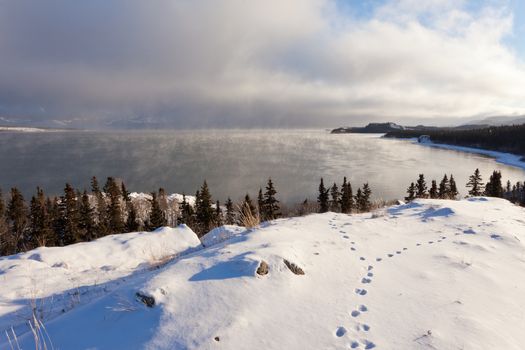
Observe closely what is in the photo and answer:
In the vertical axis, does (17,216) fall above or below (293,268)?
below

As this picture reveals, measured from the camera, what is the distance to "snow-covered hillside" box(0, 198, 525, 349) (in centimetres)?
365

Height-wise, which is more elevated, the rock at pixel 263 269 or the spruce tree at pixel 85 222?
the rock at pixel 263 269

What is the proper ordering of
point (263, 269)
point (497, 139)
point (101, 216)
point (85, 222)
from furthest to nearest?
point (497, 139) → point (101, 216) → point (85, 222) → point (263, 269)

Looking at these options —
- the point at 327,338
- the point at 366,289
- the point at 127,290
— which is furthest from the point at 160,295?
the point at 366,289

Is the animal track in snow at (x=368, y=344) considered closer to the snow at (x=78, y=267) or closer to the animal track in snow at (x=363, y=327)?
the animal track in snow at (x=363, y=327)

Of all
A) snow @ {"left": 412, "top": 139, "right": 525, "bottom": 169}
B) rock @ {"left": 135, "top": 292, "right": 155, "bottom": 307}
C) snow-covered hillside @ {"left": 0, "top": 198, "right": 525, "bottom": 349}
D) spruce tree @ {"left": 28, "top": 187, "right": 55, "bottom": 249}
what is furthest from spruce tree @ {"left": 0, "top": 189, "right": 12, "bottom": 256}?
snow @ {"left": 412, "top": 139, "right": 525, "bottom": 169}

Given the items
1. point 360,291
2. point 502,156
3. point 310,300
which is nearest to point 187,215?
point 360,291

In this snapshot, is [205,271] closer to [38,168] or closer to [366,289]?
[366,289]

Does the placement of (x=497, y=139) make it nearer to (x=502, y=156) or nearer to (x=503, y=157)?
(x=502, y=156)

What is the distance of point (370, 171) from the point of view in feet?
301

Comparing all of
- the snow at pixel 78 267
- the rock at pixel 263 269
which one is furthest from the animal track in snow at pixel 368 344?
the snow at pixel 78 267

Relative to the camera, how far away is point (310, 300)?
14.5ft

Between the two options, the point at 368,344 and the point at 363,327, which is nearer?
the point at 368,344

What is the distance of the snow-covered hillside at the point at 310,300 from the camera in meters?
3.65
